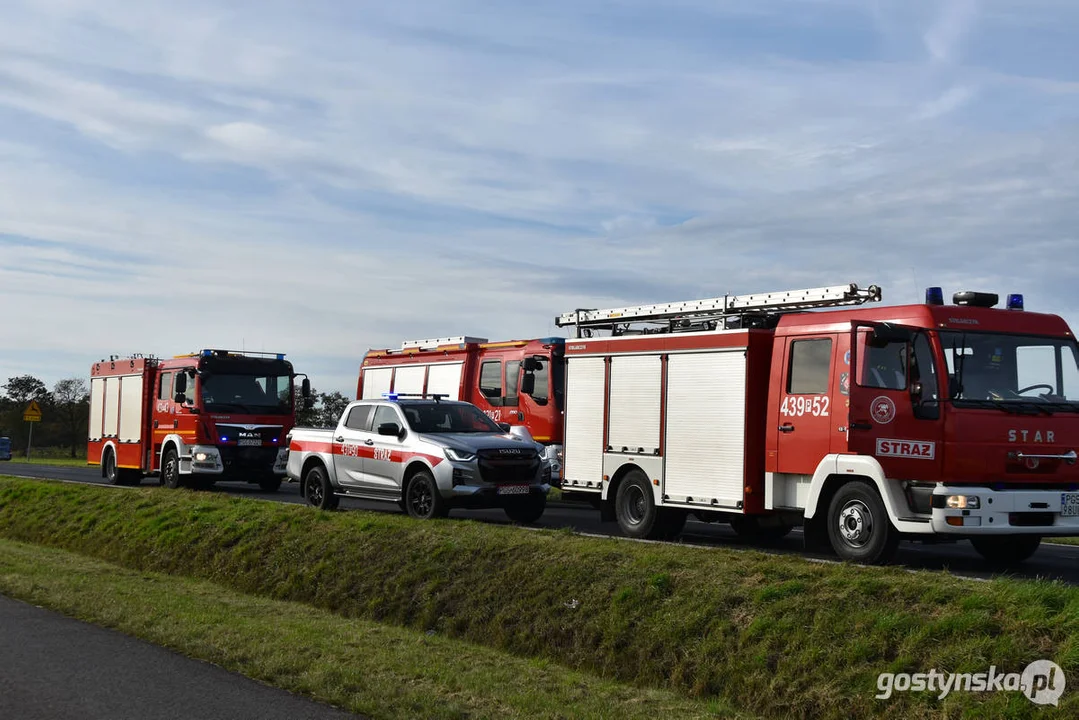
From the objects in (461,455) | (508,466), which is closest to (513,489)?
(508,466)

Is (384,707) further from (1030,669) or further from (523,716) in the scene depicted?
(1030,669)

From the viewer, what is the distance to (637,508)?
16.2 m

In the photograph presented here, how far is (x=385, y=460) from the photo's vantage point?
18094 mm

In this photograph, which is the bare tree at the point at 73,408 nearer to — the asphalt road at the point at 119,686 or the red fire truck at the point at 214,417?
the red fire truck at the point at 214,417

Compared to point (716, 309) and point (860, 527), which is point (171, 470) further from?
point (860, 527)

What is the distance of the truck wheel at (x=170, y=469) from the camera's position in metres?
27.0

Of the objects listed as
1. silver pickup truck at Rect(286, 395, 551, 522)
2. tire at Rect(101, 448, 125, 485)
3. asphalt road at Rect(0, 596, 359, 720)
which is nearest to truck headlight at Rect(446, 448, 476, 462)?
silver pickup truck at Rect(286, 395, 551, 522)

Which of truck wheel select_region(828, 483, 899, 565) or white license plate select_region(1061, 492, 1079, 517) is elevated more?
white license plate select_region(1061, 492, 1079, 517)

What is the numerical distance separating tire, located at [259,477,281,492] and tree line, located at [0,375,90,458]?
5220 centimetres

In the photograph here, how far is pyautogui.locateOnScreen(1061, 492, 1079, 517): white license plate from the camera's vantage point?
11992 millimetres

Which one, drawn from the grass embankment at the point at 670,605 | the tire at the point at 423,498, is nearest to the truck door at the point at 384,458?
the tire at the point at 423,498

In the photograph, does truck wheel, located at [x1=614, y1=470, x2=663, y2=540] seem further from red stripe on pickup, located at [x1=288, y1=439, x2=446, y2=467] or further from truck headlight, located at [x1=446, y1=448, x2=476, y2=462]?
red stripe on pickup, located at [x1=288, y1=439, x2=446, y2=467]

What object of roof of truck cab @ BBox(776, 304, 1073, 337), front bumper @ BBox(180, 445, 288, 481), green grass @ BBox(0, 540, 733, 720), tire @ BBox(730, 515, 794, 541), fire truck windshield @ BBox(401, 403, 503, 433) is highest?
roof of truck cab @ BBox(776, 304, 1073, 337)

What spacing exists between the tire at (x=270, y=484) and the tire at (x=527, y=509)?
36.4 feet
